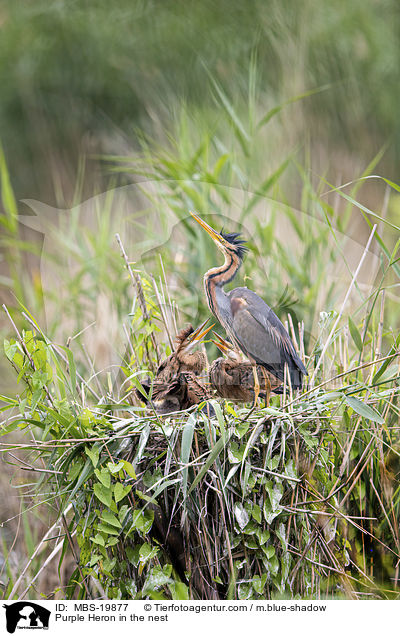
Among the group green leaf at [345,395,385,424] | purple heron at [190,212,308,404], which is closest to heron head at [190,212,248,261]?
purple heron at [190,212,308,404]

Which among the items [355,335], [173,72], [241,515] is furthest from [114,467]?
[173,72]

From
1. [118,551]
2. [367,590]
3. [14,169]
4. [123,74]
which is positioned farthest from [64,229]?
[367,590]

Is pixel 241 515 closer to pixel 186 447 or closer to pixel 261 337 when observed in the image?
pixel 186 447

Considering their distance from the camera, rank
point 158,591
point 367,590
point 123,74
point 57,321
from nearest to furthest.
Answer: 1. point 158,591
2. point 367,590
3. point 57,321
4. point 123,74

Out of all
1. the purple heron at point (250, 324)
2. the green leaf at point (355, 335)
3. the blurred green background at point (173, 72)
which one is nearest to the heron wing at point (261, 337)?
the purple heron at point (250, 324)

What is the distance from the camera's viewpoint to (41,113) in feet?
3.62

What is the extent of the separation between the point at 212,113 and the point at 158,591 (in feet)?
2.41

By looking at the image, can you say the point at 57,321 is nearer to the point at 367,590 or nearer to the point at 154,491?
the point at 154,491

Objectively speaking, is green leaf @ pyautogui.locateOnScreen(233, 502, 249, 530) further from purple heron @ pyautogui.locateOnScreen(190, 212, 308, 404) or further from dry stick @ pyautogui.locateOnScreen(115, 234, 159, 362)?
dry stick @ pyautogui.locateOnScreen(115, 234, 159, 362)

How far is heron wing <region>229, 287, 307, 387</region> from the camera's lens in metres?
0.76

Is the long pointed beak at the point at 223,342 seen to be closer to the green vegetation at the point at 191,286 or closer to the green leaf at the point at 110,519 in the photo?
the green vegetation at the point at 191,286
